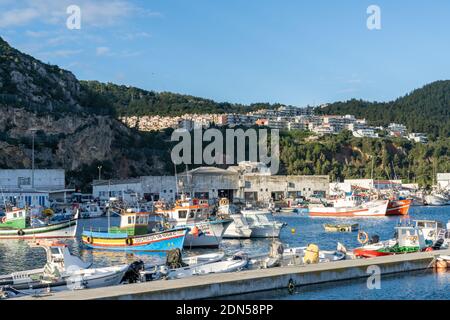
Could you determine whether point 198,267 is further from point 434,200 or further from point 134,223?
point 434,200

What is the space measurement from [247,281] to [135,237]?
2099cm

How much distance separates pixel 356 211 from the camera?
3364 inches

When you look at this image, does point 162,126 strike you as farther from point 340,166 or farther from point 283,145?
point 340,166

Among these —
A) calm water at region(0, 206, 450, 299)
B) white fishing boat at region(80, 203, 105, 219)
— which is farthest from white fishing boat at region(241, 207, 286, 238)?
white fishing boat at region(80, 203, 105, 219)

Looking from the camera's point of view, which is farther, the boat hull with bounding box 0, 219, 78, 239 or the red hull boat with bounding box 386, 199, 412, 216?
the red hull boat with bounding box 386, 199, 412, 216

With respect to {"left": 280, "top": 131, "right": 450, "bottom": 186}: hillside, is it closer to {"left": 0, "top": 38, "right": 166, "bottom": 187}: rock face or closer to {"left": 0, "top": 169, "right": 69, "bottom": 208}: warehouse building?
{"left": 0, "top": 38, "right": 166, "bottom": 187}: rock face

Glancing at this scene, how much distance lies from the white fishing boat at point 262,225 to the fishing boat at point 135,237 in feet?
36.4

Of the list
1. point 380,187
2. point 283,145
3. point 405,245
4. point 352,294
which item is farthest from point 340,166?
point 352,294

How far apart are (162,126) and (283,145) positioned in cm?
3590

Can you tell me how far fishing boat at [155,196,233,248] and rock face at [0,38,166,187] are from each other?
62.9m

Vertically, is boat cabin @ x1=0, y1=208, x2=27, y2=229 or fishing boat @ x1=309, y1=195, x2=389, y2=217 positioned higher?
boat cabin @ x1=0, y1=208, x2=27, y2=229

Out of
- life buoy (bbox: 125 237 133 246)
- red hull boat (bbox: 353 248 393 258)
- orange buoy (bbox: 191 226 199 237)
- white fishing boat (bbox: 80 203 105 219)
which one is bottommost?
white fishing boat (bbox: 80 203 105 219)

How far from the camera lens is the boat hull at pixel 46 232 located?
50531 mm

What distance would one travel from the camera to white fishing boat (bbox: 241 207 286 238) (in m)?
51.6
